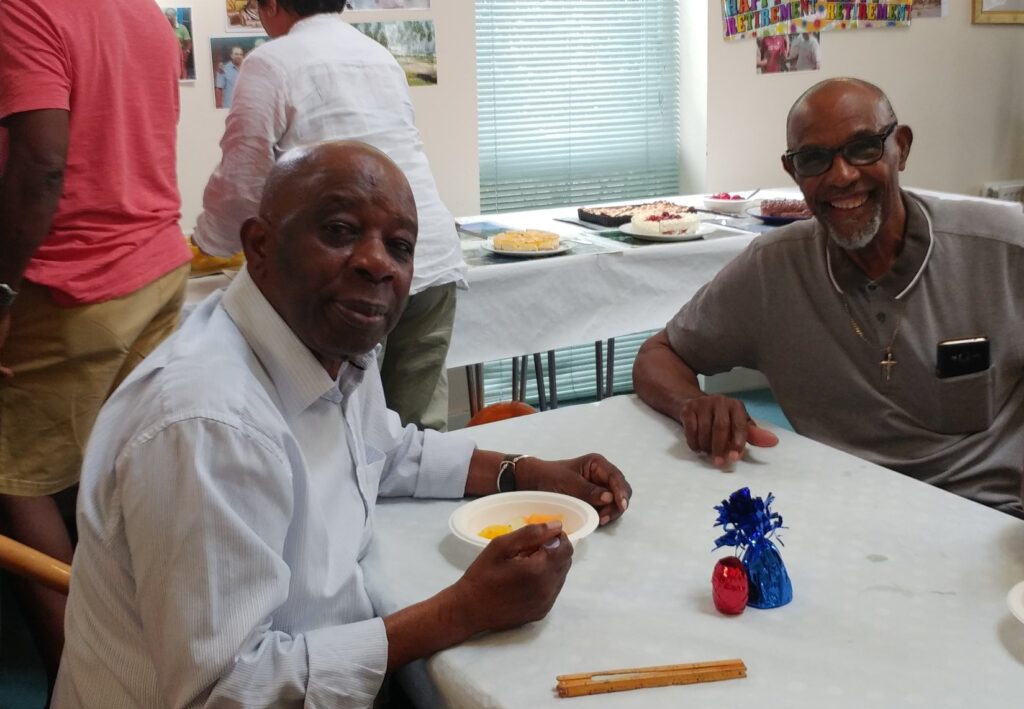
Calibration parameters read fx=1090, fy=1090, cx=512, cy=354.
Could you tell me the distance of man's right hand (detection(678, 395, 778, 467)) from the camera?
1653 mm

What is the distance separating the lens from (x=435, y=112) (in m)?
4.14

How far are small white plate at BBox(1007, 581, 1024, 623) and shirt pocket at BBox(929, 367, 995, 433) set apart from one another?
2.30ft

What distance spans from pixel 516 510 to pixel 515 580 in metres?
0.35

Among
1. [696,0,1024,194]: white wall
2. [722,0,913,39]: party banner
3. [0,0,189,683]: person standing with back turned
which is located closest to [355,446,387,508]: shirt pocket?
[0,0,189,683]: person standing with back turned

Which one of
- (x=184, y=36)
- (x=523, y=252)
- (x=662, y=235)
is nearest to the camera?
(x=523, y=252)

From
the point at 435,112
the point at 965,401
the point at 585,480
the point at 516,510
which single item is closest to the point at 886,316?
the point at 965,401

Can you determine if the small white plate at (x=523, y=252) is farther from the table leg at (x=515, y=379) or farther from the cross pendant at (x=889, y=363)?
the cross pendant at (x=889, y=363)

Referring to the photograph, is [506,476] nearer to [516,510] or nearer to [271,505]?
[516,510]

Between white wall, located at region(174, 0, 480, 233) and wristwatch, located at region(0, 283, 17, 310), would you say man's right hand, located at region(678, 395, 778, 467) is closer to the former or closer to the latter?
wristwatch, located at region(0, 283, 17, 310)

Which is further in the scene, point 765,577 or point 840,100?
point 840,100

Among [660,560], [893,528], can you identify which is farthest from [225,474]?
[893,528]

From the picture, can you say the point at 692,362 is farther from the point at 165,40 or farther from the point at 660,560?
the point at 165,40

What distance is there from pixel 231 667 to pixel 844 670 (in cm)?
60

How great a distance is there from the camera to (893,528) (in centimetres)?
140
